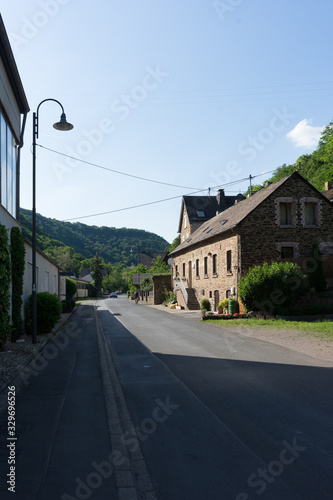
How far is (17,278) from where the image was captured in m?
13.2

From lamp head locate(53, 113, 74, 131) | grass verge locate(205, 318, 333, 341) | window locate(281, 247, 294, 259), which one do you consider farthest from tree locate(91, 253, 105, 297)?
lamp head locate(53, 113, 74, 131)

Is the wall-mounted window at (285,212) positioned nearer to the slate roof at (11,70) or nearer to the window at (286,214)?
the window at (286,214)

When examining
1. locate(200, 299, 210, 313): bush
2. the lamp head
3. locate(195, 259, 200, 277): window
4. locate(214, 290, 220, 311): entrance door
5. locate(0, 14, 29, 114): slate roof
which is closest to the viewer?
locate(0, 14, 29, 114): slate roof

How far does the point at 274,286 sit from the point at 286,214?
22.5 feet

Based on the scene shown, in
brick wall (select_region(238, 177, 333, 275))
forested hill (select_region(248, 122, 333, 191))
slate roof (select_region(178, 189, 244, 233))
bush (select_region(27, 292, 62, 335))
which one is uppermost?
forested hill (select_region(248, 122, 333, 191))

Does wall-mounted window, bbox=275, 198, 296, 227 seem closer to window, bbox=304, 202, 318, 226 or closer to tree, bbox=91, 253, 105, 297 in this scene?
window, bbox=304, 202, 318, 226

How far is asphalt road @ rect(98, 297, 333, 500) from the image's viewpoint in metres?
3.64

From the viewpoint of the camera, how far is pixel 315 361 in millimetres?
9531

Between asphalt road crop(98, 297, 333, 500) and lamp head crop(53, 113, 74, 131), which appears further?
lamp head crop(53, 113, 74, 131)

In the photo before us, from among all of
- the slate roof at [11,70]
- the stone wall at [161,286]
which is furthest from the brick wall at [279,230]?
the stone wall at [161,286]

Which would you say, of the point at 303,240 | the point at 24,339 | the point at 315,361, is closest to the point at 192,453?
the point at 315,361

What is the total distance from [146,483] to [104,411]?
234 centimetres

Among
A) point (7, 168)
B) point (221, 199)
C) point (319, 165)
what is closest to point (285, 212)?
point (7, 168)

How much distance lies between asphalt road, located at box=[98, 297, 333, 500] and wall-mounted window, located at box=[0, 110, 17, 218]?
23.4 ft
